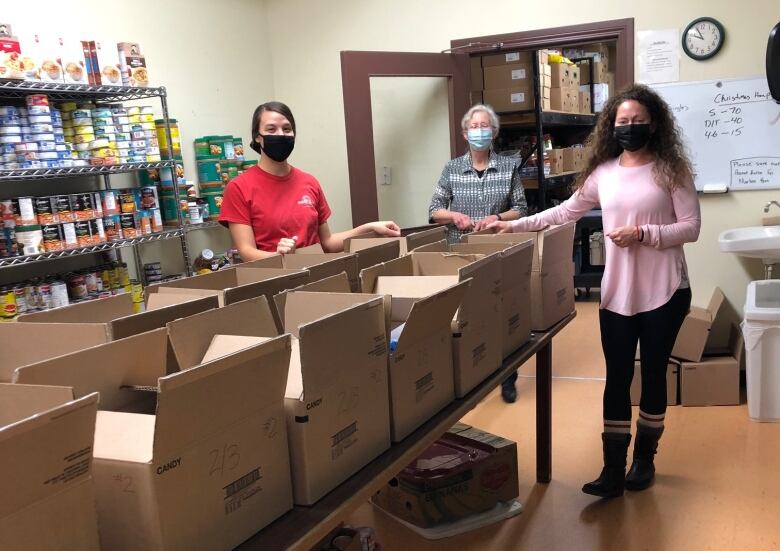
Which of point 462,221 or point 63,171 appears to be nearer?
point 63,171

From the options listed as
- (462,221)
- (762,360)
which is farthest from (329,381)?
(762,360)

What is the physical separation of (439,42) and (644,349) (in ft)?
8.58

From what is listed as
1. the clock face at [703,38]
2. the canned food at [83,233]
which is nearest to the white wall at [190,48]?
the canned food at [83,233]

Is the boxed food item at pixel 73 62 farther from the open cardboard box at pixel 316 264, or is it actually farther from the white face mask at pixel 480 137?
the white face mask at pixel 480 137

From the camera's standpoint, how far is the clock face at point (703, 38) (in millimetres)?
3648

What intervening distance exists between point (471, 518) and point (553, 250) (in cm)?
102

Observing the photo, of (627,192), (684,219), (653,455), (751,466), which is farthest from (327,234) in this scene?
(751,466)

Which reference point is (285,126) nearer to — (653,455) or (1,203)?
(1,203)

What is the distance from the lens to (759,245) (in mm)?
3322

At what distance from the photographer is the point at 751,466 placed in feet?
9.32

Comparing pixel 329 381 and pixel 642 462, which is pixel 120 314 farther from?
pixel 642 462

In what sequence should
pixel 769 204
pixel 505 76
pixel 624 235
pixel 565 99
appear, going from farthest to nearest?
pixel 565 99 → pixel 505 76 → pixel 769 204 → pixel 624 235

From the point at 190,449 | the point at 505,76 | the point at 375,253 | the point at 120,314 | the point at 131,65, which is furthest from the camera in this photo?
the point at 505,76

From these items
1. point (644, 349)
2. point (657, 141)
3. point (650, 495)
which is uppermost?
point (657, 141)
